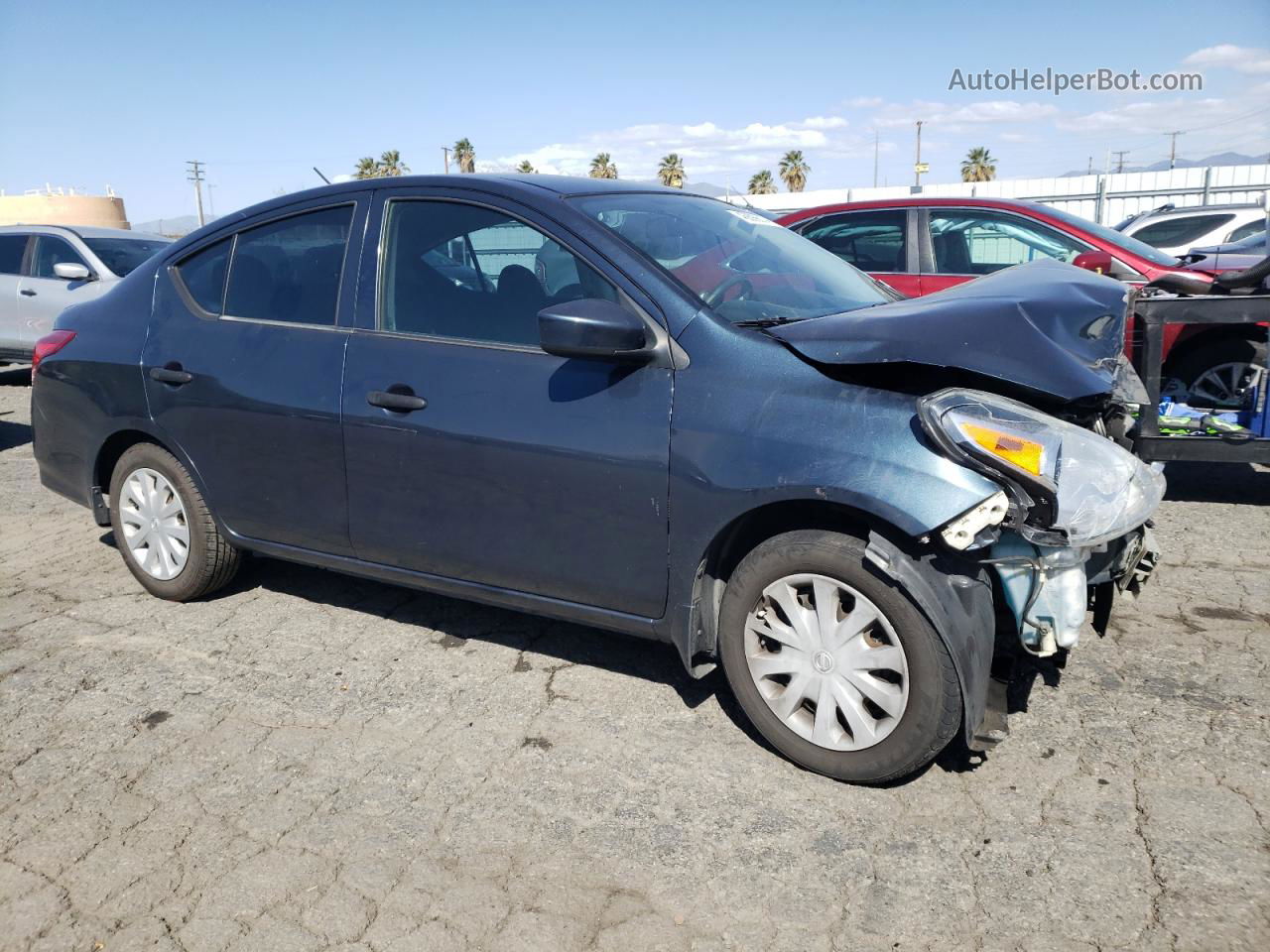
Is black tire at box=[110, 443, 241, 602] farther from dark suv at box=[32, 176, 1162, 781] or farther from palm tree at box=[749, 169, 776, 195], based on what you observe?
palm tree at box=[749, 169, 776, 195]

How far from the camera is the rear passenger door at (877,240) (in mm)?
7293

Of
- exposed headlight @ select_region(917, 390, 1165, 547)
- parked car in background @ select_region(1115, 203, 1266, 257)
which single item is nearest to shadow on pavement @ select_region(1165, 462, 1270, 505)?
exposed headlight @ select_region(917, 390, 1165, 547)

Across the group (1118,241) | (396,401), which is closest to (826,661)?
(396,401)

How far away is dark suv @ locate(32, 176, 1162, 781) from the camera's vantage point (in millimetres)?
2682

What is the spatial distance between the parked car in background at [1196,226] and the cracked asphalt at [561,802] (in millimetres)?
9797

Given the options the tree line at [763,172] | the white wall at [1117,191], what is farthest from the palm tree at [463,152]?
the white wall at [1117,191]

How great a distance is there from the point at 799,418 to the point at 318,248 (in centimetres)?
206

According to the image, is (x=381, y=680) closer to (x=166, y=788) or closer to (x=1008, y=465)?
(x=166, y=788)

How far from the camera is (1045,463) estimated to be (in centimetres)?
262

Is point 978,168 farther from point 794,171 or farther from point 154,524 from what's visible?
point 154,524

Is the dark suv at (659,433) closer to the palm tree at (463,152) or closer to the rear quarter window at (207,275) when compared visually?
the rear quarter window at (207,275)

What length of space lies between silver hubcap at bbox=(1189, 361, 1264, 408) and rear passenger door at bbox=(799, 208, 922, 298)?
80.8 inches

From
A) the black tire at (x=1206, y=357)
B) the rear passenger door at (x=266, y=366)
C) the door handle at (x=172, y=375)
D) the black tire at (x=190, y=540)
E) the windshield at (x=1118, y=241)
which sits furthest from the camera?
the windshield at (x=1118, y=241)

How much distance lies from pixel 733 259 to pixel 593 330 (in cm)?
84
